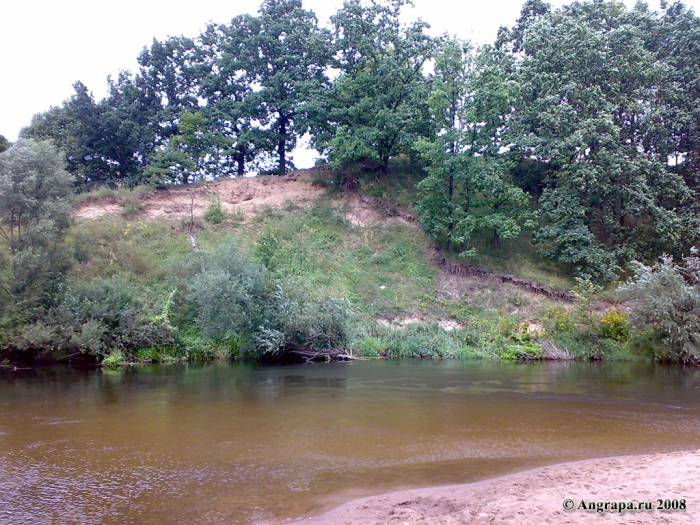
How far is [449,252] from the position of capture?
1312 inches

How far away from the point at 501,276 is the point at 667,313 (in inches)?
424

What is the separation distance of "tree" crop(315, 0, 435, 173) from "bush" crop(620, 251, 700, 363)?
17.3 m

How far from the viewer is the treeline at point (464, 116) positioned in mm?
29875

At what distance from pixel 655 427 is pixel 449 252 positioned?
23.1m

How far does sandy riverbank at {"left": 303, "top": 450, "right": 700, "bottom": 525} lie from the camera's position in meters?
5.59

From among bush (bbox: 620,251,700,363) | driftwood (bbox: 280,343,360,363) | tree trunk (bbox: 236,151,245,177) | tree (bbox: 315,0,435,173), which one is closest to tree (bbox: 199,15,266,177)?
tree trunk (bbox: 236,151,245,177)

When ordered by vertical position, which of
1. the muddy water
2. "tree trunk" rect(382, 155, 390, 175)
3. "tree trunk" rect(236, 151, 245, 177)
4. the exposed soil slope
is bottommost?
the muddy water

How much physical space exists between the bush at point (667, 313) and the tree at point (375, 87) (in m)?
17.3

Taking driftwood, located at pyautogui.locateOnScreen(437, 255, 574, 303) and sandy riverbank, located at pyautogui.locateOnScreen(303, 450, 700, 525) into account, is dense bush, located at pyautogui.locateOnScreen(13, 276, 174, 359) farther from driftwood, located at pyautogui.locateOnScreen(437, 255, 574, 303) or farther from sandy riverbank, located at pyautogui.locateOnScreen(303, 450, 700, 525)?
sandy riverbank, located at pyautogui.locateOnScreen(303, 450, 700, 525)

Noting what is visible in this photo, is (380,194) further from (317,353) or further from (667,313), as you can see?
(667,313)

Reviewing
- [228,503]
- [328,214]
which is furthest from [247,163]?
[228,503]

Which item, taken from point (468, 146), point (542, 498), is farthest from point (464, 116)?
point (542, 498)

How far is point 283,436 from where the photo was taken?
10.3 metres

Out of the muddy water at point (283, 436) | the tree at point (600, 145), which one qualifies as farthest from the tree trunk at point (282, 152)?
the muddy water at point (283, 436)
